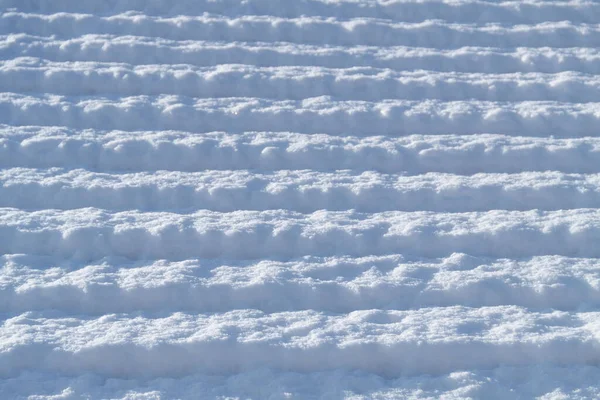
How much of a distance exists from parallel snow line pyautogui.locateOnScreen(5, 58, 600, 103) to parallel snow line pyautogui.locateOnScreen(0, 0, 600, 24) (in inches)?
10.3

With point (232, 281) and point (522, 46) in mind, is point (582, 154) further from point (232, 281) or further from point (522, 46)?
point (232, 281)

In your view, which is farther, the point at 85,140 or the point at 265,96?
the point at 265,96

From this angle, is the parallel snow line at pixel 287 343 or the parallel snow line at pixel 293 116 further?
the parallel snow line at pixel 293 116

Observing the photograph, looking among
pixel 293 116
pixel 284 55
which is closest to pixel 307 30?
pixel 284 55

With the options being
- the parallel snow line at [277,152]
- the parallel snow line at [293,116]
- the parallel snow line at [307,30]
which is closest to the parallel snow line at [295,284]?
the parallel snow line at [277,152]

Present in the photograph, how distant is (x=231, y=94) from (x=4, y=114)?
66 centimetres

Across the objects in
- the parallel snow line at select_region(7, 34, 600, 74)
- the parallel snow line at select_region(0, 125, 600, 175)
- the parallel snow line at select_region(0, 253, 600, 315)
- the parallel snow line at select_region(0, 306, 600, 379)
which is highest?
the parallel snow line at select_region(7, 34, 600, 74)

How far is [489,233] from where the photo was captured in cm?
162

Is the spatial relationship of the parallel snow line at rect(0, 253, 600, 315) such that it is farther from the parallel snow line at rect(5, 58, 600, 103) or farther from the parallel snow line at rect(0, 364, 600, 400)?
the parallel snow line at rect(5, 58, 600, 103)

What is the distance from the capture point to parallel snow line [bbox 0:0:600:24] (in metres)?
2.14

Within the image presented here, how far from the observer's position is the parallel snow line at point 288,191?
1.68 metres

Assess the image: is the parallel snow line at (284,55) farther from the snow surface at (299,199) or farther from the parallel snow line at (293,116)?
the parallel snow line at (293,116)

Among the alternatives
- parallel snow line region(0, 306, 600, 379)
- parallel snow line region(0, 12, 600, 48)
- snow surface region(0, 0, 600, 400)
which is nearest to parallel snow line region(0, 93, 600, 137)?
snow surface region(0, 0, 600, 400)

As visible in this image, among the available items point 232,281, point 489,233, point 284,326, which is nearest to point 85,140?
point 232,281
